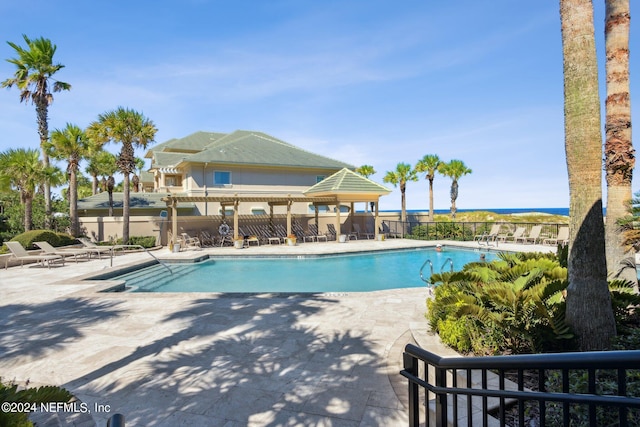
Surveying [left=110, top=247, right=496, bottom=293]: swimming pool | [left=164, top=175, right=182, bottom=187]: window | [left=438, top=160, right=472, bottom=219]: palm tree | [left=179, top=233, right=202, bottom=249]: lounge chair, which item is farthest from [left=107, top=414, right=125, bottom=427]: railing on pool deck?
[left=438, top=160, right=472, bottom=219]: palm tree

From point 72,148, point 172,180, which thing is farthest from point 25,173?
point 172,180

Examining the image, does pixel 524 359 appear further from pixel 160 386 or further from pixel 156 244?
pixel 156 244

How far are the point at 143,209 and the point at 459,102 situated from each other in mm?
23376

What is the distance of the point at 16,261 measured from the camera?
47.9ft

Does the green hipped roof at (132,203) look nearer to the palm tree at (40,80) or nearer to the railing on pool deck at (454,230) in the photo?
the palm tree at (40,80)

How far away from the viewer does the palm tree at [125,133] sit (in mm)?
20625

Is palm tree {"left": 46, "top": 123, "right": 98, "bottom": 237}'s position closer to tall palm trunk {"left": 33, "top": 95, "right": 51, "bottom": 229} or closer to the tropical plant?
tall palm trunk {"left": 33, "top": 95, "right": 51, "bottom": 229}

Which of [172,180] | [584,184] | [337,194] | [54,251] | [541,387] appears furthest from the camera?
[172,180]

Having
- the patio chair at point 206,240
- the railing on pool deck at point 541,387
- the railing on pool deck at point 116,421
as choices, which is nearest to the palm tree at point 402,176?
the patio chair at point 206,240

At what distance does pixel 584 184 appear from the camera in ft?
13.5

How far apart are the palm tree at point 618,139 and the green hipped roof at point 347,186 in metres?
16.6

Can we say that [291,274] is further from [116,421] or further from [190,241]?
[116,421]

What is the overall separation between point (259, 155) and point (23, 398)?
84.0 ft

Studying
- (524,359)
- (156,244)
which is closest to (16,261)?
(156,244)
